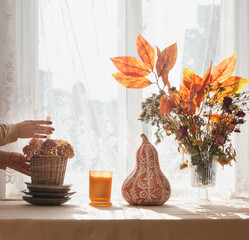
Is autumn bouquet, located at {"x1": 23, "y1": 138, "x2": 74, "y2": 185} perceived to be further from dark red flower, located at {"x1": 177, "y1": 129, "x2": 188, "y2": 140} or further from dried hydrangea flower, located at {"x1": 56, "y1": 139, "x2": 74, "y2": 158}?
dark red flower, located at {"x1": 177, "y1": 129, "x2": 188, "y2": 140}

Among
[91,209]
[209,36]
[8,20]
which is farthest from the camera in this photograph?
[209,36]

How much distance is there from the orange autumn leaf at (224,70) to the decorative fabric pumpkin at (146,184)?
39 centimetres

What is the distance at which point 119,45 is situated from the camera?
1741mm

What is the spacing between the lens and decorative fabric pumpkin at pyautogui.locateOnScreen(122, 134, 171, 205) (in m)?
1.40

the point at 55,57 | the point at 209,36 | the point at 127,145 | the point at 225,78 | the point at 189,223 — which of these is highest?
the point at 209,36

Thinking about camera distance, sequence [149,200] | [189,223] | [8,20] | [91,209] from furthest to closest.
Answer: [8,20] → [149,200] → [91,209] → [189,223]

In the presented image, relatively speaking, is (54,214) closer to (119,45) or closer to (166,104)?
(166,104)

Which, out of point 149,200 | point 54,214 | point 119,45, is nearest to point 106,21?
point 119,45

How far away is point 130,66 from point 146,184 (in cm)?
48

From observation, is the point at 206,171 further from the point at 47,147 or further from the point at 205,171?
the point at 47,147

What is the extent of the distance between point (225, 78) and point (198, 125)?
216mm

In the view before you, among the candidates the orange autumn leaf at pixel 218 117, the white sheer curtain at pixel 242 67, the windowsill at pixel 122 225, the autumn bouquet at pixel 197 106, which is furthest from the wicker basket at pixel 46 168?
the white sheer curtain at pixel 242 67

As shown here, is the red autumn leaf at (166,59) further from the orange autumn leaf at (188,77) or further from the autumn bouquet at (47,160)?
the autumn bouquet at (47,160)

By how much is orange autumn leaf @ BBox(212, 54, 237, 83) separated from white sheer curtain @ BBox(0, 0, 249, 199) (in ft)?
1.03
